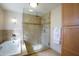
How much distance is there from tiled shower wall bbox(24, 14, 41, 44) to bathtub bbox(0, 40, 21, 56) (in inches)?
5.7

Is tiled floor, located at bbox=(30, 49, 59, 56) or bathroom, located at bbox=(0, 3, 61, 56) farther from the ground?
bathroom, located at bbox=(0, 3, 61, 56)

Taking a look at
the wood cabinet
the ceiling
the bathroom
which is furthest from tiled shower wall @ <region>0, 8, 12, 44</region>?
the wood cabinet

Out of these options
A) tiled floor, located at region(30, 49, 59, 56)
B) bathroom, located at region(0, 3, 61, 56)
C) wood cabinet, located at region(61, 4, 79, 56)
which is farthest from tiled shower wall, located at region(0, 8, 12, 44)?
wood cabinet, located at region(61, 4, 79, 56)

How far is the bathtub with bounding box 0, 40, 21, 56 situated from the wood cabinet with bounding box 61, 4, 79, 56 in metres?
0.53

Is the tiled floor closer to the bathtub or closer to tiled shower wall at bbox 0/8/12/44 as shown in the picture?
the bathtub

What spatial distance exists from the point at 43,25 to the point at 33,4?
270 millimetres

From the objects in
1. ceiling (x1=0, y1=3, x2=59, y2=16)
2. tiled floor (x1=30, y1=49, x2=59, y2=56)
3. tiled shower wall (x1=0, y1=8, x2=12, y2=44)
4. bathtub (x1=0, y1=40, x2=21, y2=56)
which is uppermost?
ceiling (x1=0, y1=3, x2=59, y2=16)

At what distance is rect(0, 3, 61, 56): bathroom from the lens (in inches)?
46.7

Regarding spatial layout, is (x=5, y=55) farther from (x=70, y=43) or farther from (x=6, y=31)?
(x=70, y=43)

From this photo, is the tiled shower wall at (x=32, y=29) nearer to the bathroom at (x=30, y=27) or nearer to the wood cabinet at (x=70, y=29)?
the bathroom at (x=30, y=27)

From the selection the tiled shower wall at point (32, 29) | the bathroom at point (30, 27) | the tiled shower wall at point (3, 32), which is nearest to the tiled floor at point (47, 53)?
the bathroom at point (30, 27)

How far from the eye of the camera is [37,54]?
3.94 feet

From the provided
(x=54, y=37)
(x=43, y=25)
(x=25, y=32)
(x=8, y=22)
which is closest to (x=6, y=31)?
(x=8, y=22)

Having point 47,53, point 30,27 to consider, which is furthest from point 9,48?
point 47,53
